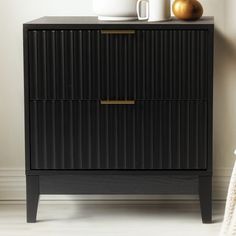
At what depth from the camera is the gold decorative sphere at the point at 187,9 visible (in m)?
3.00

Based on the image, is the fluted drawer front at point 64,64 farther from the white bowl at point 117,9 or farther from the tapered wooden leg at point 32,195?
Answer: the tapered wooden leg at point 32,195

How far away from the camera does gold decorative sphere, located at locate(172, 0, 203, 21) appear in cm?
300

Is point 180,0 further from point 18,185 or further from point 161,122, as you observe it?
point 18,185

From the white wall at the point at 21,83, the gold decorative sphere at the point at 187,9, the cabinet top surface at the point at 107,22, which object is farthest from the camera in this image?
the white wall at the point at 21,83

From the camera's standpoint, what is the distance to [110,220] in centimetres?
314

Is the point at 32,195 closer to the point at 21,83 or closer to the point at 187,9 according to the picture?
the point at 21,83

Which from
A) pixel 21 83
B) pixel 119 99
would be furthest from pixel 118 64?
pixel 21 83

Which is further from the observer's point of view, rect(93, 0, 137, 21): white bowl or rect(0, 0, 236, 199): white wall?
rect(0, 0, 236, 199): white wall

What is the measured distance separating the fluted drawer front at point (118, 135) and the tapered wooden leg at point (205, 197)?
64mm

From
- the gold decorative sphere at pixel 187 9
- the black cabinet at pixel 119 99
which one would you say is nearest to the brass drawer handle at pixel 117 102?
the black cabinet at pixel 119 99

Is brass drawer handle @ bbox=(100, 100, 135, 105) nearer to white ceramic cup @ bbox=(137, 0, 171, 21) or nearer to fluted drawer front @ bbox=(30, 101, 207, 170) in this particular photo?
fluted drawer front @ bbox=(30, 101, 207, 170)

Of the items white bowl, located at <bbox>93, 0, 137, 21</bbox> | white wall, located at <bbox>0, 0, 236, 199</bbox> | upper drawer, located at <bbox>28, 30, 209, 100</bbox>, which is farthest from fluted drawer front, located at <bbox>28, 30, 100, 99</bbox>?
white wall, located at <bbox>0, 0, 236, 199</bbox>

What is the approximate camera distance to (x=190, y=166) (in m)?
2.99

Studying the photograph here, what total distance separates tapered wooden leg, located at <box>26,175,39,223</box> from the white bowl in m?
0.72
